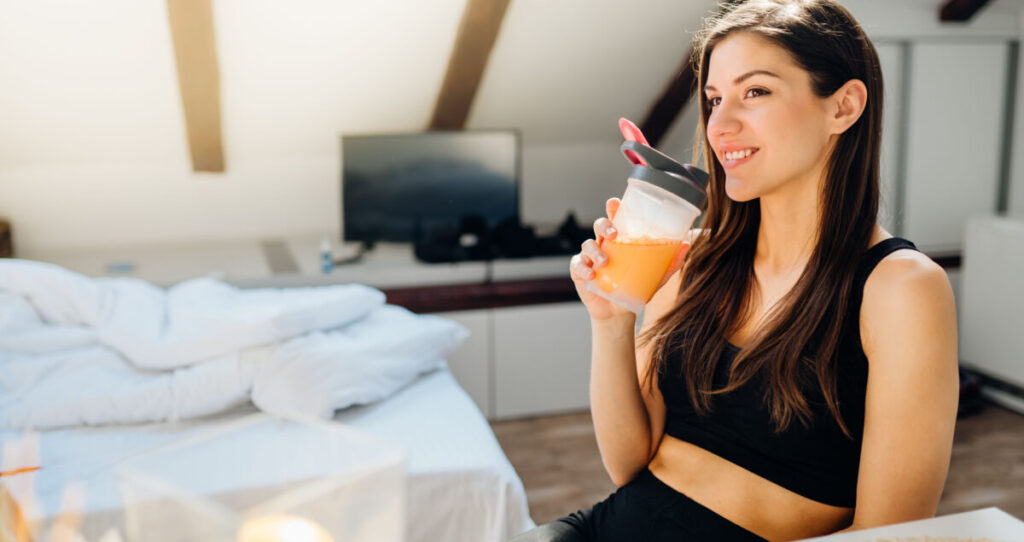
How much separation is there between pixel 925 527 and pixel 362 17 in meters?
2.68

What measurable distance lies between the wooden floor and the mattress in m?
0.65

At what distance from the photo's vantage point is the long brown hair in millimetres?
1075

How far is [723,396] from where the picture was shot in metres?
1.16

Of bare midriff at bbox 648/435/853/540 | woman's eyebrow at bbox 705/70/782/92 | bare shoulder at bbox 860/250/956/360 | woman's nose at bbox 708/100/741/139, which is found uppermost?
woman's eyebrow at bbox 705/70/782/92

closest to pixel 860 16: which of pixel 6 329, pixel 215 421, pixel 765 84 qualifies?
pixel 765 84

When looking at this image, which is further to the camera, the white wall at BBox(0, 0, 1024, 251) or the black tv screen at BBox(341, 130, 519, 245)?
the black tv screen at BBox(341, 130, 519, 245)

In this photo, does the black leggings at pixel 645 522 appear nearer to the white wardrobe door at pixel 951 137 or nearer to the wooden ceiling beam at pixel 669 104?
the wooden ceiling beam at pixel 669 104

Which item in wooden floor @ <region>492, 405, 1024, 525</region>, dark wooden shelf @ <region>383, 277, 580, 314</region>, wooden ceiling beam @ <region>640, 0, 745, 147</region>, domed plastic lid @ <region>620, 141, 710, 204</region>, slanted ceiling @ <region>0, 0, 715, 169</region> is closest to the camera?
domed plastic lid @ <region>620, 141, 710, 204</region>

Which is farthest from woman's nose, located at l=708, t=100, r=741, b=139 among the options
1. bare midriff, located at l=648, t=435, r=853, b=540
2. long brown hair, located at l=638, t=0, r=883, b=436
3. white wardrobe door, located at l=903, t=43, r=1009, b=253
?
white wardrobe door, located at l=903, t=43, r=1009, b=253

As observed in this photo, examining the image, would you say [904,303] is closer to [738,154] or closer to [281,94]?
[738,154]

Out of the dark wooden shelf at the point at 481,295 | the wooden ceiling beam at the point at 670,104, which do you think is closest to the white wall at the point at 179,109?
the dark wooden shelf at the point at 481,295

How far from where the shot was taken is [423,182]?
3.43m

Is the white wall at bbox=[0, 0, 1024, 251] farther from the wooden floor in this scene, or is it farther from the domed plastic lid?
the domed plastic lid

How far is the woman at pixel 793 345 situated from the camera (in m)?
1.00
